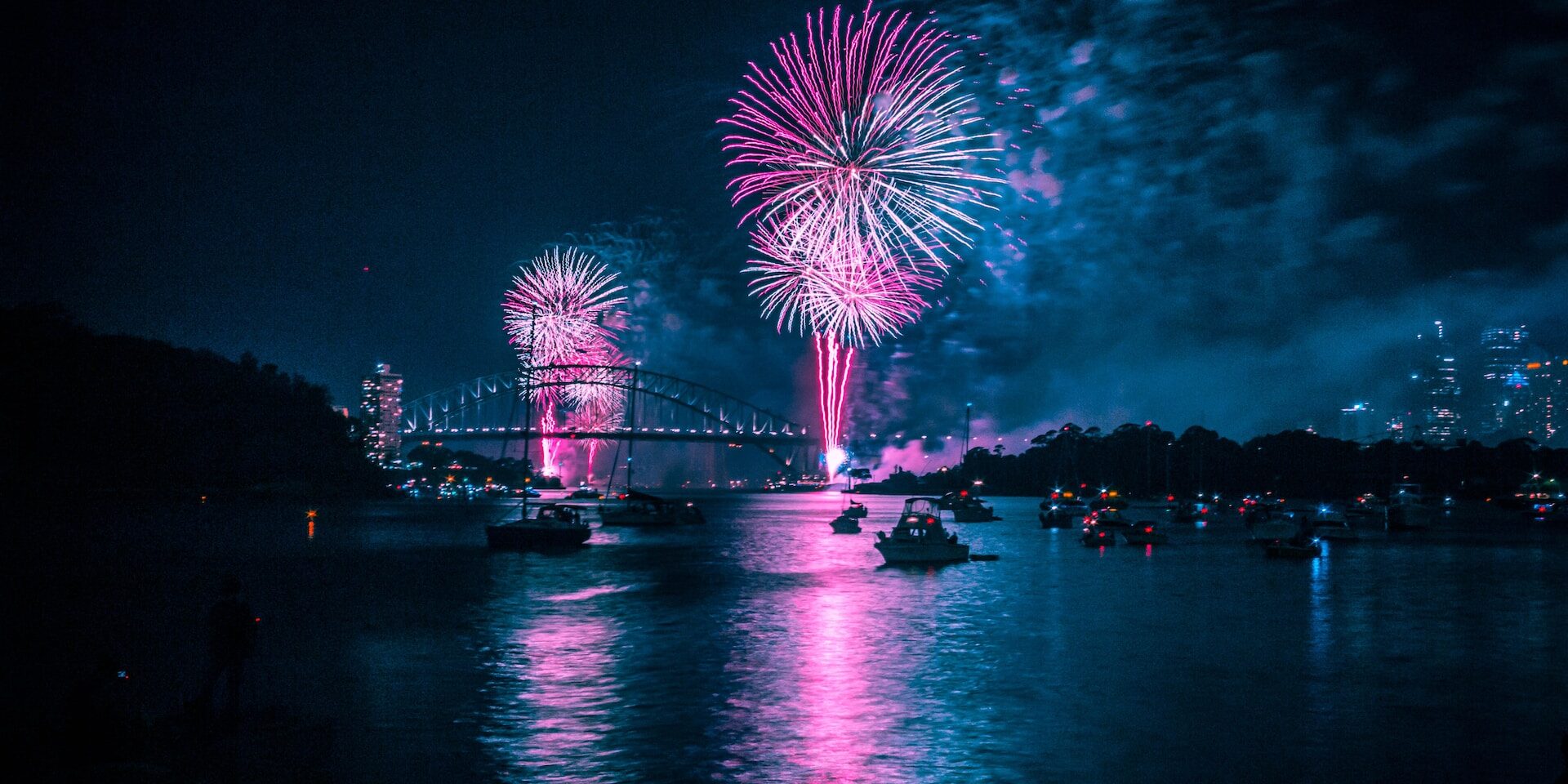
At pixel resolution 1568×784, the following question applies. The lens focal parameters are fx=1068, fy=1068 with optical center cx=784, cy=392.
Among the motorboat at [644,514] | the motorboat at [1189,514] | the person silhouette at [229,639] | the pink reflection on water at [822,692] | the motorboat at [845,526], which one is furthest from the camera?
the motorboat at [1189,514]

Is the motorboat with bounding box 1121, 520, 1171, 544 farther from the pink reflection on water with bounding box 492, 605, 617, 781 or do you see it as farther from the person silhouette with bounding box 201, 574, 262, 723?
the person silhouette with bounding box 201, 574, 262, 723

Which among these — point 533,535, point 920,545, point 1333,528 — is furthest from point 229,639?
point 1333,528

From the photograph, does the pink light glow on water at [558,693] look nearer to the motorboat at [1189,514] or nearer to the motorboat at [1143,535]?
the motorboat at [1143,535]

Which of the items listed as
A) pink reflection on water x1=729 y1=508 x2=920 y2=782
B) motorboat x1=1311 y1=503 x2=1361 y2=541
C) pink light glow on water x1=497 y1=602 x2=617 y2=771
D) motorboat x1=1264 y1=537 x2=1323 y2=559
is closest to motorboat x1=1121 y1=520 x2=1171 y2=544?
motorboat x1=1264 y1=537 x2=1323 y2=559

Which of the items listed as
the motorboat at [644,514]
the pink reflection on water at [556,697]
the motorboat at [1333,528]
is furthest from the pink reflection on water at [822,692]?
the motorboat at [644,514]

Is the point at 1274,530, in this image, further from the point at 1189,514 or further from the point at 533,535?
the point at 533,535

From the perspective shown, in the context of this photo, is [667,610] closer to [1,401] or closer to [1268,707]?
[1268,707]
